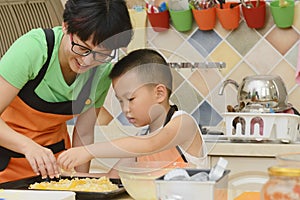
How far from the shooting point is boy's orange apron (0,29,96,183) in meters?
1.75

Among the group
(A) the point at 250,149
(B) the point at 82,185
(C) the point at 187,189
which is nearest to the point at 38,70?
(B) the point at 82,185

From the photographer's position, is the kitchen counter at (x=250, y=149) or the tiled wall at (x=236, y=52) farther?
the tiled wall at (x=236, y=52)

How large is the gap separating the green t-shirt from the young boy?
0.54 ft

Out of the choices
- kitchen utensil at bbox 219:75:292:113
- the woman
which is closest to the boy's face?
the woman

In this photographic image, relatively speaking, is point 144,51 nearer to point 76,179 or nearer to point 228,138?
point 76,179

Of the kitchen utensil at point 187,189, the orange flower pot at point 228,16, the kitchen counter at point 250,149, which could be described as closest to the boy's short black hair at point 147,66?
the kitchen utensil at point 187,189

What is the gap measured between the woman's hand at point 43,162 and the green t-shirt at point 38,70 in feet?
0.70

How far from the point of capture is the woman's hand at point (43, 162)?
1.48 m

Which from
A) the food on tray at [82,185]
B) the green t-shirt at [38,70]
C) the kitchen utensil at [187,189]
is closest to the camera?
the kitchen utensil at [187,189]

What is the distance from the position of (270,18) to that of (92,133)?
4.15 feet

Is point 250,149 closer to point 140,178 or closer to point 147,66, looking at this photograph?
point 147,66

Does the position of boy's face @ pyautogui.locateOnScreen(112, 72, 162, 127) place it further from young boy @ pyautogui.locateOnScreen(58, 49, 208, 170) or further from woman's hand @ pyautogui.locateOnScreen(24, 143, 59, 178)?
woman's hand @ pyautogui.locateOnScreen(24, 143, 59, 178)

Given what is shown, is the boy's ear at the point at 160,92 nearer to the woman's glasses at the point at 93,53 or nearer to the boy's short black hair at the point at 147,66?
the boy's short black hair at the point at 147,66

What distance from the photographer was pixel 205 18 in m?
2.76
